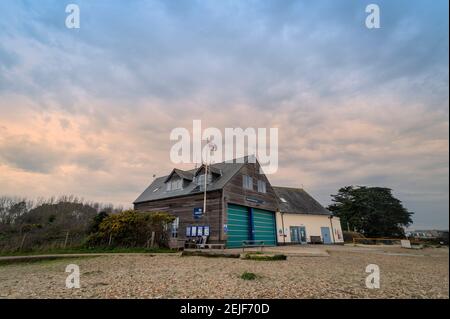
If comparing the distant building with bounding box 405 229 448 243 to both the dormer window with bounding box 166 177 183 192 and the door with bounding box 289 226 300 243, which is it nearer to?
the door with bounding box 289 226 300 243

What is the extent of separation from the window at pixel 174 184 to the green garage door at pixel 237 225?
5482 mm

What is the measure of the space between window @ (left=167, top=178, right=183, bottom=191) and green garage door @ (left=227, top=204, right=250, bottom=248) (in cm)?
548

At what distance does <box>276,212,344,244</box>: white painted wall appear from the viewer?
2304cm

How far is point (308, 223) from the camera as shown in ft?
83.9

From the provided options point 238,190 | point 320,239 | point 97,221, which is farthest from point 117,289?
point 320,239

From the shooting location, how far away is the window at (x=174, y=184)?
20625 millimetres

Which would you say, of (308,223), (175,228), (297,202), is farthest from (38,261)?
(297,202)

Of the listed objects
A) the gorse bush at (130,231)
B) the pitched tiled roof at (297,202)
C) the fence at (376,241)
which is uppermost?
the pitched tiled roof at (297,202)

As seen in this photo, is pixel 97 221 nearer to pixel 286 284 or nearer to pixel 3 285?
pixel 3 285

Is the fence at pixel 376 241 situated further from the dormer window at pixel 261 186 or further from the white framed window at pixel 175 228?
the white framed window at pixel 175 228

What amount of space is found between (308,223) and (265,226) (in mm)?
7194

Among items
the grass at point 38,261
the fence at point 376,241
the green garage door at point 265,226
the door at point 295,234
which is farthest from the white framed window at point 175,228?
the fence at point 376,241

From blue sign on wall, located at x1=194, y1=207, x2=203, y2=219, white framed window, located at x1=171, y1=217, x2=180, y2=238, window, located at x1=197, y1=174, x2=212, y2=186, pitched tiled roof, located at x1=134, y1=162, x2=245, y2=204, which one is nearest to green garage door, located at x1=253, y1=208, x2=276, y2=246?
pitched tiled roof, located at x1=134, y1=162, x2=245, y2=204

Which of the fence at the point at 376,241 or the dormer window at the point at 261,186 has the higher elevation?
the dormer window at the point at 261,186
